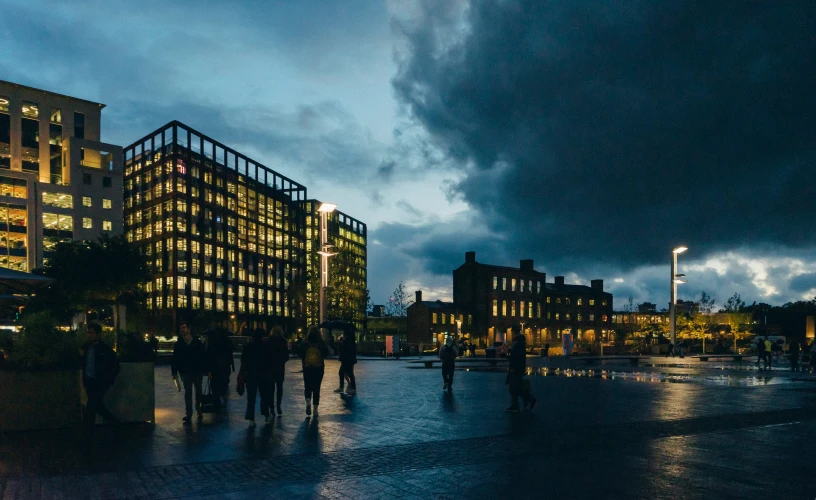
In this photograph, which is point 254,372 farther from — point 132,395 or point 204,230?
point 204,230

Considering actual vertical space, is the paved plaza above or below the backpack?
below

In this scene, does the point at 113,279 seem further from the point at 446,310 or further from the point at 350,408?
the point at 446,310

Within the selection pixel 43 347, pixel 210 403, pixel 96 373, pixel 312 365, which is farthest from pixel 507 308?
pixel 96 373

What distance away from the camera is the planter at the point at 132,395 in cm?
1145

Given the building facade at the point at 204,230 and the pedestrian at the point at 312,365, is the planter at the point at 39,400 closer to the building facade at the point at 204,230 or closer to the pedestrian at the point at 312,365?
the pedestrian at the point at 312,365

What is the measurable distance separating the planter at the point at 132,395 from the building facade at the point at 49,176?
8228 centimetres

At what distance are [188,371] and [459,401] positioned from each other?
664 centimetres

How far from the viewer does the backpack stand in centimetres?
1285

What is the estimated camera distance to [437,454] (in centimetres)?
886

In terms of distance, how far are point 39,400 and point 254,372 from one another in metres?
3.56

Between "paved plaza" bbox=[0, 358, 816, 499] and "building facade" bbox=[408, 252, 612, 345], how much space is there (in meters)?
70.8

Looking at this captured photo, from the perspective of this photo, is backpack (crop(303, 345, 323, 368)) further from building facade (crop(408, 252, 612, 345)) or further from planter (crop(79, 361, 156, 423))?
building facade (crop(408, 252, 612, 345))

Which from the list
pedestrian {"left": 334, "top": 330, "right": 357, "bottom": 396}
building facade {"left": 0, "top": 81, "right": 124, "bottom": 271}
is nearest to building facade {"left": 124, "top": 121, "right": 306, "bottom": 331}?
building facade {"left": 0, "top": 81, "right": 124, "bottom": 271}

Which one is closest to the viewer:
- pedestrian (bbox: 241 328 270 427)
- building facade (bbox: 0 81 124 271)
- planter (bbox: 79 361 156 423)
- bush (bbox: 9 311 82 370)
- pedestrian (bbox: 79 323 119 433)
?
pedestrian (bbox: 79 323 119 433)
